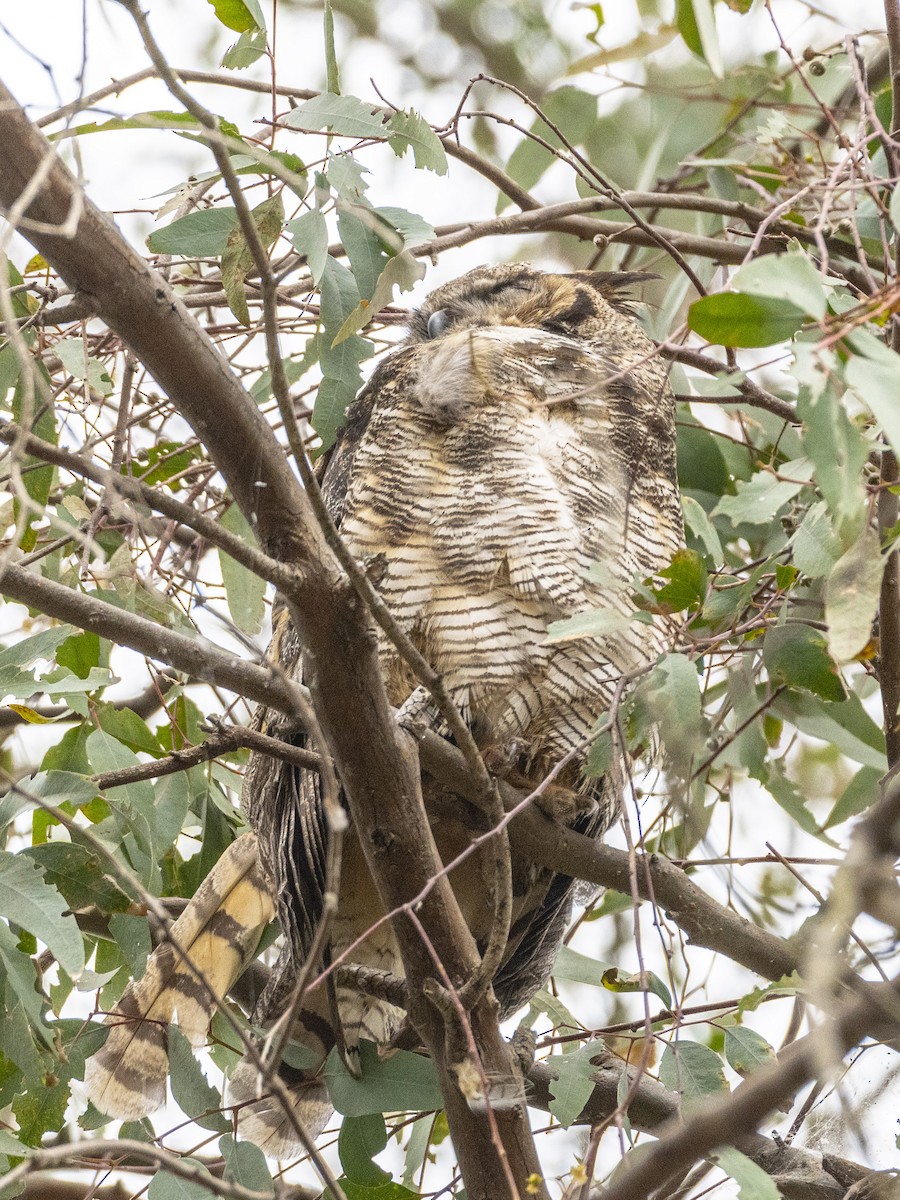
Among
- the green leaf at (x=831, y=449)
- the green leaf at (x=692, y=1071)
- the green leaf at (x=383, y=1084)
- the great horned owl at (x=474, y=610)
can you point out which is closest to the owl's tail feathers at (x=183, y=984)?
the great horned owl at (x=474, y=610)

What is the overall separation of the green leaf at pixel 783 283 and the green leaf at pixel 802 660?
0.71 metres

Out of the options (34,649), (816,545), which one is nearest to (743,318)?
(816,545)

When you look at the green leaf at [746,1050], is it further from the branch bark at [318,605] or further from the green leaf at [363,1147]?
the green leaf at [363,1147]

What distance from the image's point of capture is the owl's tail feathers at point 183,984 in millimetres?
1978

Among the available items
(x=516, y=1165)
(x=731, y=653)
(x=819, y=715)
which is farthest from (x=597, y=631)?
(x=819, y=715)

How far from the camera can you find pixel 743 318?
1.18 m

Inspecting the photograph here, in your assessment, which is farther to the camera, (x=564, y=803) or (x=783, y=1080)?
(x=564, y=803)

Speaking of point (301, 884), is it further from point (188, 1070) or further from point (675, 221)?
point (675, 221)

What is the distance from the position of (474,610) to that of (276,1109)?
84cm

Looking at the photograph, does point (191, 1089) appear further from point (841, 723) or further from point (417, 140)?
point (417, 140)

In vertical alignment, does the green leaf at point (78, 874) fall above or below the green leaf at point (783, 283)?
below

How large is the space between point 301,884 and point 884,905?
4.13 ft

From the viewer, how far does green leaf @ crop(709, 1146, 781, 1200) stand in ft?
4.79

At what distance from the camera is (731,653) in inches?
72.3
